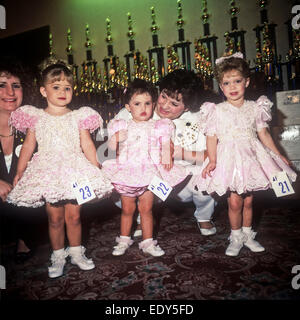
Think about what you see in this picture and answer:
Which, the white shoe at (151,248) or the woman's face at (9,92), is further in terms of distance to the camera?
the woman's face at (9,92)

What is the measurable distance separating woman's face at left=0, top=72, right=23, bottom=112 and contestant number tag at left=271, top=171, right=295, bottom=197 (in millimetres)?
1795

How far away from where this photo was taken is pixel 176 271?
149 centimetres

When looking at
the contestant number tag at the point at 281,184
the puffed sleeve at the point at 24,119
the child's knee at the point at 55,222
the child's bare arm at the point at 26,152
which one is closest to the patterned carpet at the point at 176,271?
the child's knee at the point at 55,222

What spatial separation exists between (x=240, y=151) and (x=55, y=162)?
3.67 ft

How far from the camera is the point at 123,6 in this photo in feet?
15.0

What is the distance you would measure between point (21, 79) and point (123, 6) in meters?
3.42

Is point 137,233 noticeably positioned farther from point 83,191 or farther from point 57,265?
point 83,191

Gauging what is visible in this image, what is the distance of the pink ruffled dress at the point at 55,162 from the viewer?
1418mm

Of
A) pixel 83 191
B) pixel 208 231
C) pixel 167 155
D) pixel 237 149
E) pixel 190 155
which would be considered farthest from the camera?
pixel 190 155

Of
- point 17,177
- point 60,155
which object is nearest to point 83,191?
point 60,155

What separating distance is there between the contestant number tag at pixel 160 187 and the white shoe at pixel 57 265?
0.66 m

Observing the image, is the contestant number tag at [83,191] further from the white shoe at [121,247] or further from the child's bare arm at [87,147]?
the white shoe at [121,247]

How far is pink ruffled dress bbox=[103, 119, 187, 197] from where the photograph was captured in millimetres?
1660

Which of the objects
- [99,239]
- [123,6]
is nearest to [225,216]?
[99,239]
